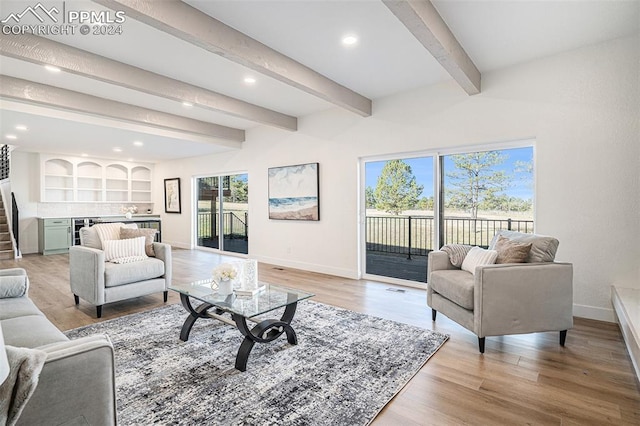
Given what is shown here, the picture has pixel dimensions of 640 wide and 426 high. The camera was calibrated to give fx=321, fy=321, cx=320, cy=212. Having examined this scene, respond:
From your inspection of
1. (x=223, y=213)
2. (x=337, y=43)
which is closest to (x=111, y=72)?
(x=337, y=43)

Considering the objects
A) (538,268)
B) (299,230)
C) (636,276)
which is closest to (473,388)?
(538,268)

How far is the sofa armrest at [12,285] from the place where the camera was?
7.58ft

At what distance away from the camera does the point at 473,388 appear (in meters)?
2.04

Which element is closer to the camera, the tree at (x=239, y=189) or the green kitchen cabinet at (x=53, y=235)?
the tree at (x=239, y=189)

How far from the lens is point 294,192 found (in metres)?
5.71

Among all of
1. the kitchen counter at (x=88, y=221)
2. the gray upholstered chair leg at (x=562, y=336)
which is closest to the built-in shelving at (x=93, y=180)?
the kitchen counter at (x=88, y=221)

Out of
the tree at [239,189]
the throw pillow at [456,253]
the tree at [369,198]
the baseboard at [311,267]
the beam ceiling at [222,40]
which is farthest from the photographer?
the tree at [239,189]

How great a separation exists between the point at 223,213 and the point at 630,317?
707cm

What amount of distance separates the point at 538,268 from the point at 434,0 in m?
2.20

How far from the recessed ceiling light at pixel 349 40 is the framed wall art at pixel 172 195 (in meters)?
7.04

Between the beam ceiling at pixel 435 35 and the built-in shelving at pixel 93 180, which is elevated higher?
the beam ceiling at pixel 435 35

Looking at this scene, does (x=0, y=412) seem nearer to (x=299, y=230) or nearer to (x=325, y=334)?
(x=325, y=334)

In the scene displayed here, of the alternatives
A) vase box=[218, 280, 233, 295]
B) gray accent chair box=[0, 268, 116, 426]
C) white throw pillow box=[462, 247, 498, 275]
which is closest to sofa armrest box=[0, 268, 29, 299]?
vase box=[218, 280, 233, 295]

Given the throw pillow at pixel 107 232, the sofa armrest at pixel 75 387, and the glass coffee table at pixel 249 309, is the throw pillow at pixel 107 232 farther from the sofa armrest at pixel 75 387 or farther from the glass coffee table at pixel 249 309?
the sofa armrest at pixel 75 387
